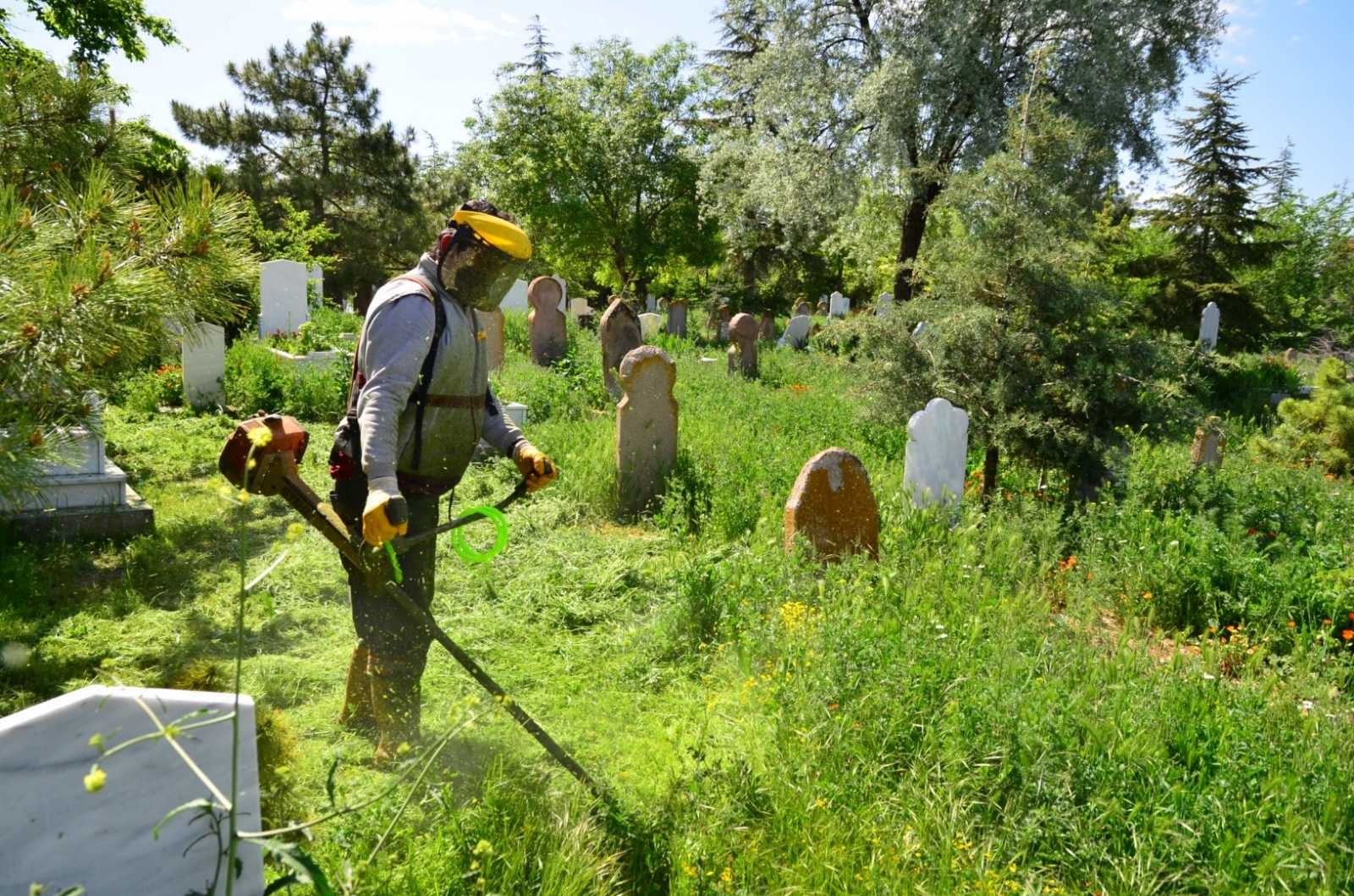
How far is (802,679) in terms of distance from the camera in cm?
338

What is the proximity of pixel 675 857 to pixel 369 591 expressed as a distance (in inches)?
54.3

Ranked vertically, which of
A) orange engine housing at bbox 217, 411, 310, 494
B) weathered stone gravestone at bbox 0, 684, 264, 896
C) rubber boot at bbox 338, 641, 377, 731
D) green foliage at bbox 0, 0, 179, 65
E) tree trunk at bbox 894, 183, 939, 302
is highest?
green foliage at bbox 0, 0, 179, 65

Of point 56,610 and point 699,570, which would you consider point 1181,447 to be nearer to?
point 699,570

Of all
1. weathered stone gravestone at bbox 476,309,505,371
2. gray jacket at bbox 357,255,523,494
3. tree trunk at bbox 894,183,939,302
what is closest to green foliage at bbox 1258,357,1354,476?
tree trunk at bbox 894,183,939,302

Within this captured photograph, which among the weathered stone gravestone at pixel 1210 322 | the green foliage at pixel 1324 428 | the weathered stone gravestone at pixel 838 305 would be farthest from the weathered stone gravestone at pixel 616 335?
the weathered stone gravestone at pixel 838 305

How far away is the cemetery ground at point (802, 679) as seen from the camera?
8.21 feet

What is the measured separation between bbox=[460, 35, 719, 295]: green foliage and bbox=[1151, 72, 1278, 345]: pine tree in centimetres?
1094

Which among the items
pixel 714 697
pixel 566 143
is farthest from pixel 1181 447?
pixel 566 143

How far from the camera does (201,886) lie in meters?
1.58

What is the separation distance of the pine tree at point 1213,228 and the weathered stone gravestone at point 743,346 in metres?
9.73

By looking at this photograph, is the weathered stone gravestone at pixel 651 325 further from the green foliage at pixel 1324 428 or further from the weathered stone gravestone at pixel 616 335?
the green foliage at pixel 1324 428

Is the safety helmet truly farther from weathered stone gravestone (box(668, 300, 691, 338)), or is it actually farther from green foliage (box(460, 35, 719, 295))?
green foliage (box(460, 35, 719, 295))

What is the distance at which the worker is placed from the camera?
9.23ft

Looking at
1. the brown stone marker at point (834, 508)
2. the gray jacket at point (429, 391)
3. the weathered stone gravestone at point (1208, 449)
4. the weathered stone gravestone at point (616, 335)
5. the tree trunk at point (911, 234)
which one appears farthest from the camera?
the tree trunk at point (911, 234)
